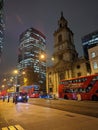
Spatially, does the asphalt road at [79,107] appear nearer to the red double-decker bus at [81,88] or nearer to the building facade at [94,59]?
the red double-decker bus at [81,88]

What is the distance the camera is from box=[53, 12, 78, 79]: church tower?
2159 inches

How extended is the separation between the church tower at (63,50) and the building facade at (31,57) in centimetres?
7902

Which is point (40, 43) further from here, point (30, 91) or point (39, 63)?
point (30, 91)

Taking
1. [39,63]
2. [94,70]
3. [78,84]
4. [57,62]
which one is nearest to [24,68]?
[39,63]

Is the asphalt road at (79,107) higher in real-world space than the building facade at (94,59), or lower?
lower

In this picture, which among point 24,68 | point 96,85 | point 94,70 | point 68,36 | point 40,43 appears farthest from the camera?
point 40,43

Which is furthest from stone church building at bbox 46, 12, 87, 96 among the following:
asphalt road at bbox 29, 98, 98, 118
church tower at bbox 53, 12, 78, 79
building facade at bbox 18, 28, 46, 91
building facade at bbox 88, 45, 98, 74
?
building facade at bbox 18, 28, 46, 91

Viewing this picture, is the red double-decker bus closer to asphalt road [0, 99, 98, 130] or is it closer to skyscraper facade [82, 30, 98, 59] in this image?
asphalt road [0, 99, 98, 130]

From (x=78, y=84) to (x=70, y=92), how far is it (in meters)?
3.14

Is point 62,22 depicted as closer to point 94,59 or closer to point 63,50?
point 63,50

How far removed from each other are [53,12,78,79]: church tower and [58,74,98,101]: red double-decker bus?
24.2 m

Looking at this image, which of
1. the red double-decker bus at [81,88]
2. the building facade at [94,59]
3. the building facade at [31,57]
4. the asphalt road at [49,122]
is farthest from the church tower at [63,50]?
the building facade at [31,57]

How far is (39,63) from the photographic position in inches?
6403

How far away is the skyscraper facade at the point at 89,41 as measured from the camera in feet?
292
